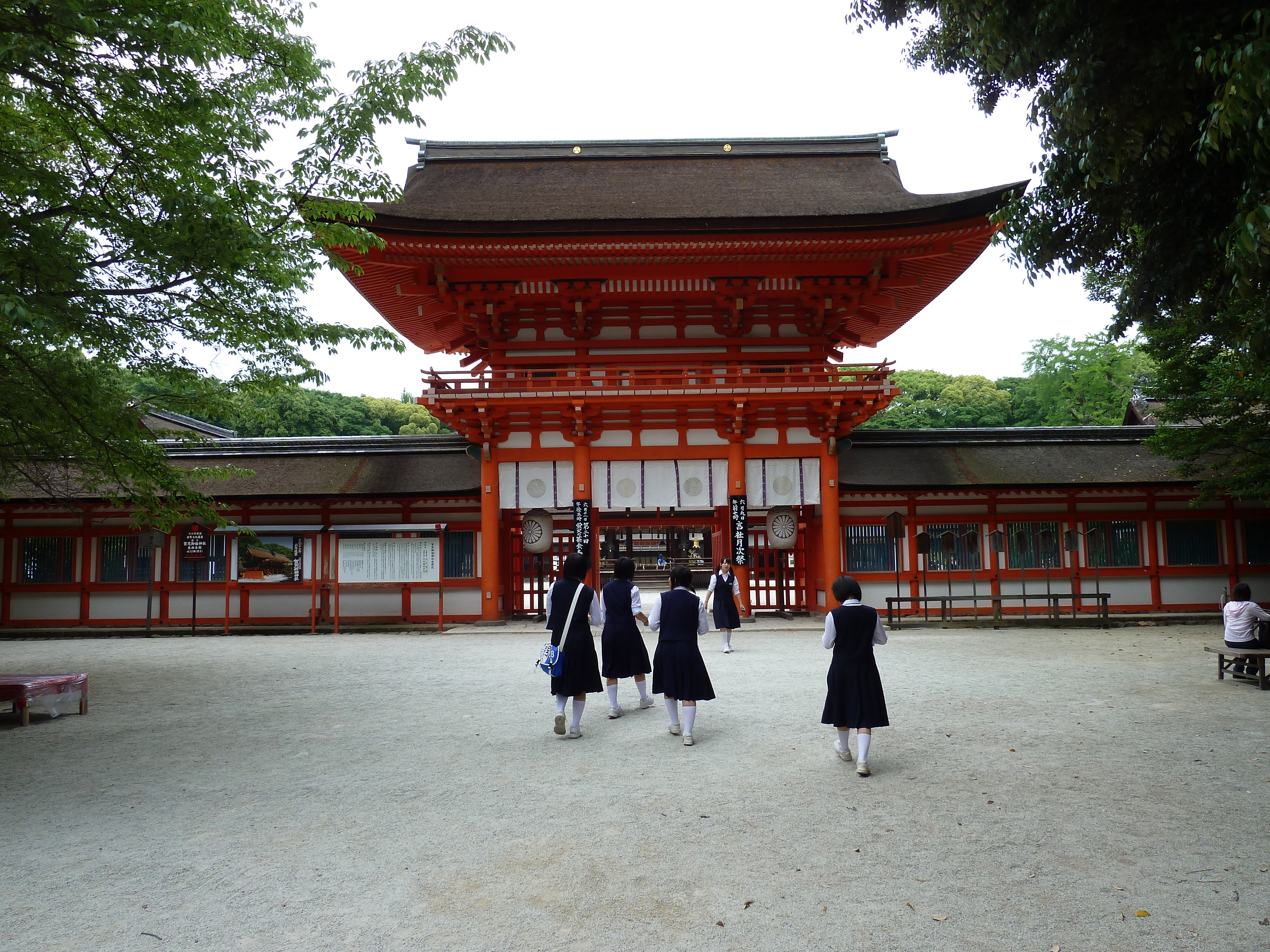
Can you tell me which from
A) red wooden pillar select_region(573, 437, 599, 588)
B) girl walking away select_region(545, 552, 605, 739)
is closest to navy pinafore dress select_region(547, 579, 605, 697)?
girl walking away select_region(545, 552, 605, 739)

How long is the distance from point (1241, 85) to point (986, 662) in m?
8.60

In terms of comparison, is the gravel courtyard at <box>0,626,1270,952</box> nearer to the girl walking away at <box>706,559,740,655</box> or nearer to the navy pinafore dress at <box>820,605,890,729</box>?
the navy pinafore dress at <box>820,605,890,729</box>

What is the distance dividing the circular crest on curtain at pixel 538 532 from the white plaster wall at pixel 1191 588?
530 inches

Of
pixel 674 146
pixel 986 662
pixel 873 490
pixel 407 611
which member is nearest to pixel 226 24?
pixel 986 662

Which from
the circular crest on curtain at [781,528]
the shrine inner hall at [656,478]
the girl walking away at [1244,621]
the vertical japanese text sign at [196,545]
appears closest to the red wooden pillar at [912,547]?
the shrine inner hall at [656,478]

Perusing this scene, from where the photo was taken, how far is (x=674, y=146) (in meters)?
21.1

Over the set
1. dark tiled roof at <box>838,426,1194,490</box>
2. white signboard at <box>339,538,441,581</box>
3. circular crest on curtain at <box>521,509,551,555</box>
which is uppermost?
dark tiled roof at <box>838,426,1194,490</box>

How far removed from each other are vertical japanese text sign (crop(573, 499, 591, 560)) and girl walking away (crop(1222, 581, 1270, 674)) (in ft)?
35.0

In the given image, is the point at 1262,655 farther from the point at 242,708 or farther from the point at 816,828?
the point at 242,708

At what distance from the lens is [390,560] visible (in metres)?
15.6

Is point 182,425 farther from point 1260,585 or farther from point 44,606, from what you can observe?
point 1260,585

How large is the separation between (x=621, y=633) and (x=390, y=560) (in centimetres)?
945

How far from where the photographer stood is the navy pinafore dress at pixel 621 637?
736 cm

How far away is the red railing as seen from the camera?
16.1 m
